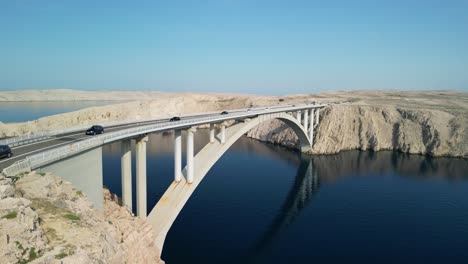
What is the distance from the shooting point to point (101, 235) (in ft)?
39.3

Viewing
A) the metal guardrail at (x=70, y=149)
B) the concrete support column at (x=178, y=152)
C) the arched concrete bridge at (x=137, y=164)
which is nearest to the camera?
the metal guardrail at (x=70, y=149)

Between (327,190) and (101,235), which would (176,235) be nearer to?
(101,235)

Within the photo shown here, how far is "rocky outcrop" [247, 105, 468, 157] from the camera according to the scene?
235 feet

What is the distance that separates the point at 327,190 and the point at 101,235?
42.2 meters

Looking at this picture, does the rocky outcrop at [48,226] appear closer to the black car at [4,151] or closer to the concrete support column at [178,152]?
the black car at [4,151]

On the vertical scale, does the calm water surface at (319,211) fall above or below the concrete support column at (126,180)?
below

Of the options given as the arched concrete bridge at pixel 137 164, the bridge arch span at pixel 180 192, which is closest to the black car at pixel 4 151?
the arched concrete bridge at pixel 137 164

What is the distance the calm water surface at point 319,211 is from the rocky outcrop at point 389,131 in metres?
6.25

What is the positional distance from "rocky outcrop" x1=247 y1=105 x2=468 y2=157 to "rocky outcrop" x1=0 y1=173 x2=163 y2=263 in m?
66.0

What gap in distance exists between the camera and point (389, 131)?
259 feet

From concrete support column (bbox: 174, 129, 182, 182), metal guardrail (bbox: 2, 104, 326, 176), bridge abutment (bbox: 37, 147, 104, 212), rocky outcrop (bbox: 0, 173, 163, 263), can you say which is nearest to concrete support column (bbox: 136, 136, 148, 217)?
metal guardrail (bbox: 2, 104, 326, 176)

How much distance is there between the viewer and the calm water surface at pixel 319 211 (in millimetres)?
30469

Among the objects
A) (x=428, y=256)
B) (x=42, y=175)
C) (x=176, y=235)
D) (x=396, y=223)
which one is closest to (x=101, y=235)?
(x=42, y=175)

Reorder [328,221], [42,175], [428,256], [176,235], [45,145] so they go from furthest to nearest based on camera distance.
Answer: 1. [328,221]
2. [176,235]
3. [428,256]
4. [45,145]
5. [42,175]
